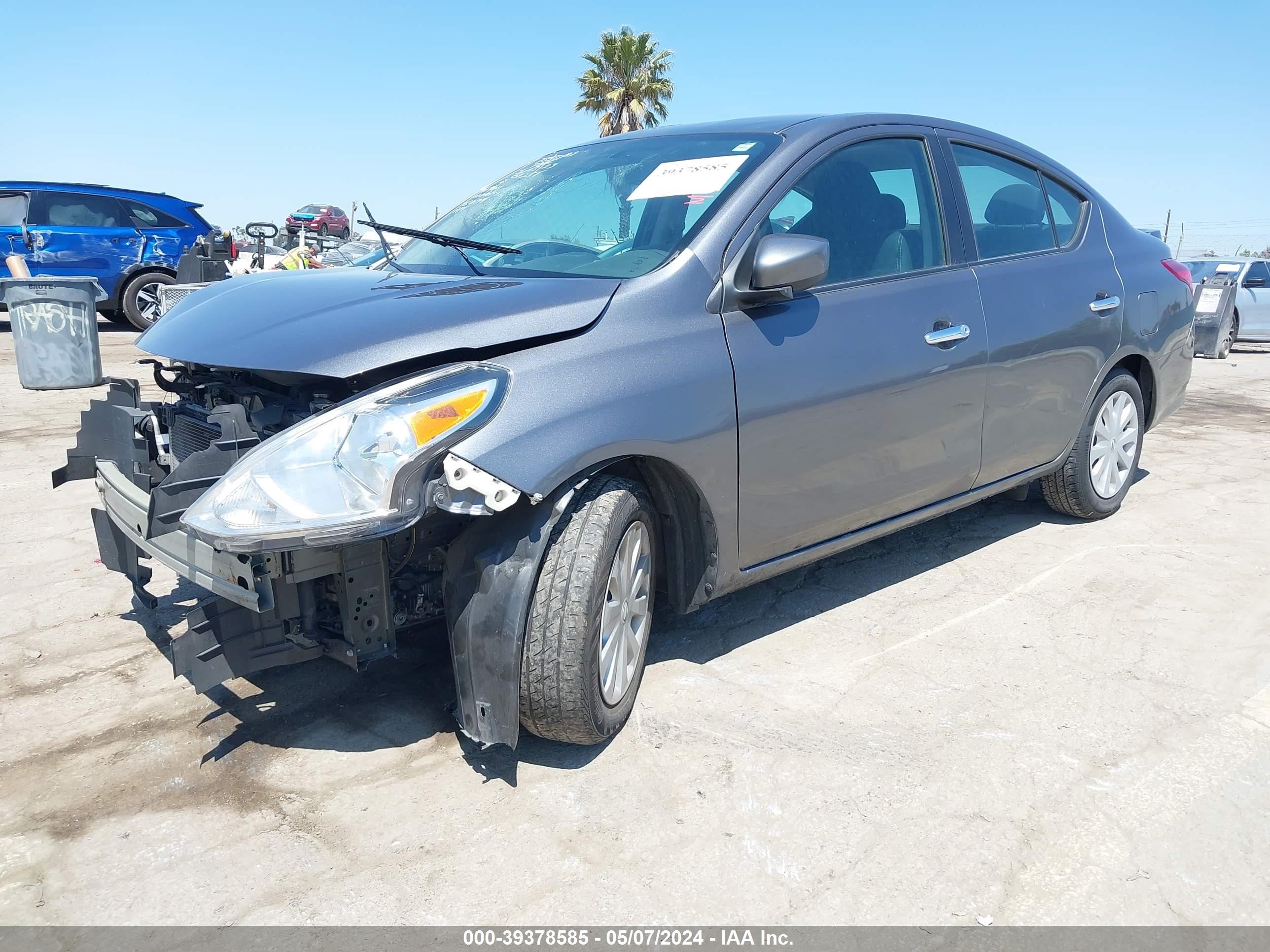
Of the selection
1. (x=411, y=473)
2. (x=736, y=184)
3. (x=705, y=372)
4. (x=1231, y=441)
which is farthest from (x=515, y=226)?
(x=1231, y=441)

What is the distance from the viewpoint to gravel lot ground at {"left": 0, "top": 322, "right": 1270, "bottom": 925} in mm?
2180

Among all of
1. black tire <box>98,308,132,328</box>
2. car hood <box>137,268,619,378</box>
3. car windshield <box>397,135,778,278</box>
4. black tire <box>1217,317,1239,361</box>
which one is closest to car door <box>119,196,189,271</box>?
black tire <box>98,308,132,328</box>

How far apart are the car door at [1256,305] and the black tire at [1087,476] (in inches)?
516

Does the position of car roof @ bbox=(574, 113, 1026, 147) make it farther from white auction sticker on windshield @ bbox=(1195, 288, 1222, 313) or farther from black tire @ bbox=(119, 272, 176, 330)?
white auction sticker on windshield @ bbox=(1195, 288, 1222, 313)

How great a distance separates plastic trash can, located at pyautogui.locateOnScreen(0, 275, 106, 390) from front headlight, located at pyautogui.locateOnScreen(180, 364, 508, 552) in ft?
25.9

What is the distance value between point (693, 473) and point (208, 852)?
155cm

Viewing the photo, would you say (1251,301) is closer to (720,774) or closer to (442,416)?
(720,774)

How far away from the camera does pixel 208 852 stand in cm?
231

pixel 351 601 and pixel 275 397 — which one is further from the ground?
pixel 275 397

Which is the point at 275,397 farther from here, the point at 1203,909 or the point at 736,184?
the point at 1203,909

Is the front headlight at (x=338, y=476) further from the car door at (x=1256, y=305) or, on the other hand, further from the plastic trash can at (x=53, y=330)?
the car door at (x=1256, y=305)

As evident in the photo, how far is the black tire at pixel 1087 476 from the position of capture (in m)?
4.54

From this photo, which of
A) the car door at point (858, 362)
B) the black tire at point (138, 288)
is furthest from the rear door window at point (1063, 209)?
the black tire at point (138, 288)

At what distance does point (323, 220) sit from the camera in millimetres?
37562
